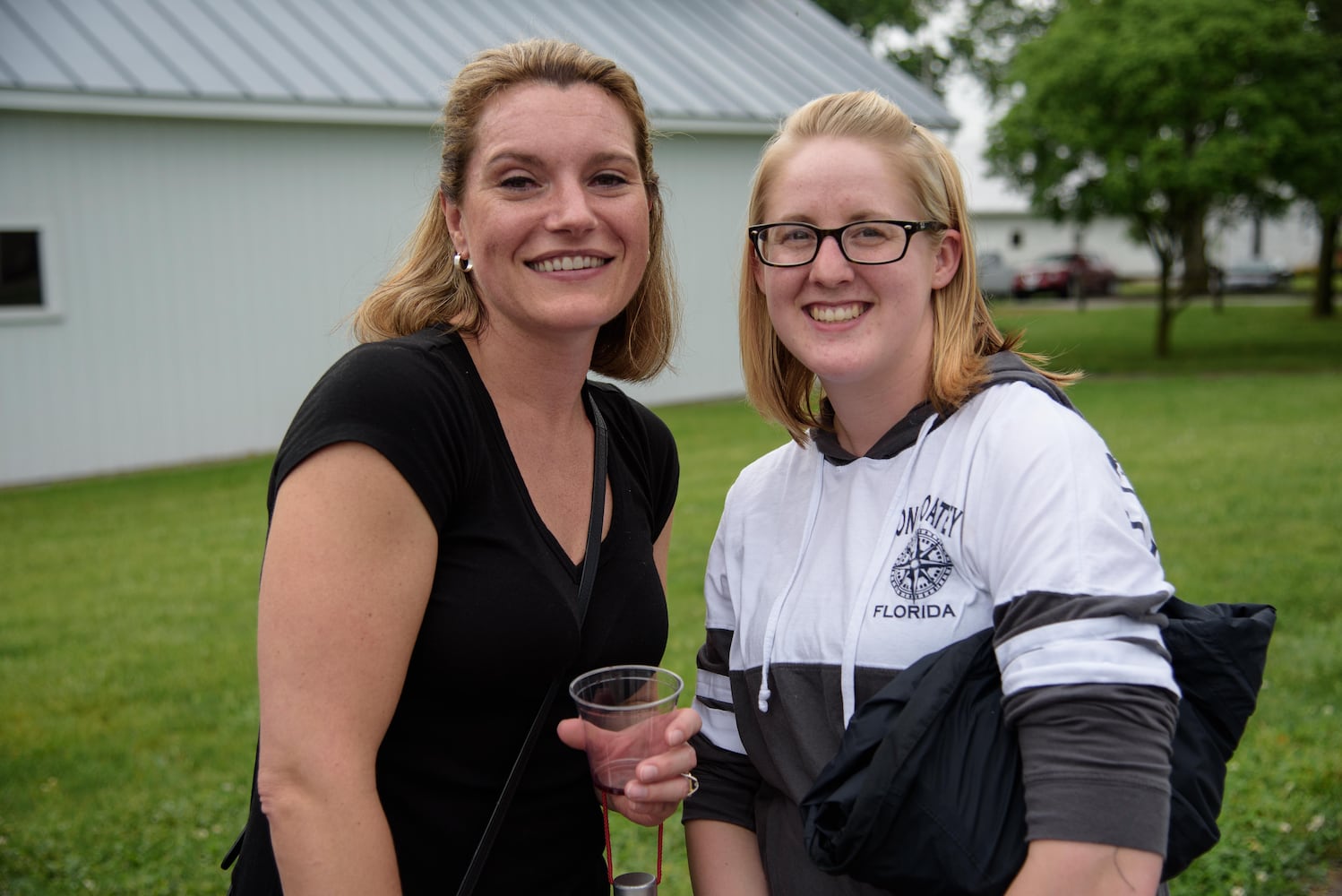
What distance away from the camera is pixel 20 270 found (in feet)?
44.8

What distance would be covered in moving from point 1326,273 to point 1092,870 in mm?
33259

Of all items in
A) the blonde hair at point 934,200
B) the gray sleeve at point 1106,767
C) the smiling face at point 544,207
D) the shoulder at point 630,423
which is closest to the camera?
the gray sleeve at point 1106,767

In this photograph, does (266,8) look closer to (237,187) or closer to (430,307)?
(237,187)

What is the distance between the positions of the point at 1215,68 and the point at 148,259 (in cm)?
1608

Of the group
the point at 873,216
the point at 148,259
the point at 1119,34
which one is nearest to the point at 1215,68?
the point at 1119,34

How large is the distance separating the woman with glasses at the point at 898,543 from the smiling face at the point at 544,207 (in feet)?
1.07

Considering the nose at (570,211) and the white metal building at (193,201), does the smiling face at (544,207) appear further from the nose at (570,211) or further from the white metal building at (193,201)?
the white metal building at (193,201)

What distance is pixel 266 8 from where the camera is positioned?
16.3 meters

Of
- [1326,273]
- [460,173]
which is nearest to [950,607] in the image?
[460,173]

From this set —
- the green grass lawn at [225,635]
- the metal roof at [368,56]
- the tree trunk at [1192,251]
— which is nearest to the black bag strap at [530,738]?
the green grass lawn at [225,635]

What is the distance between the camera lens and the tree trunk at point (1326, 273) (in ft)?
96.4

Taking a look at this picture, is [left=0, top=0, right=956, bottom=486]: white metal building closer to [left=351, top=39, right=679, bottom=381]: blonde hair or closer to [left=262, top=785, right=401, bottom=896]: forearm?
[left=351, top=39, right=679, bottom=381]: blonde hair

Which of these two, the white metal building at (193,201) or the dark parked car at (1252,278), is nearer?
the white metal building at (193,201)

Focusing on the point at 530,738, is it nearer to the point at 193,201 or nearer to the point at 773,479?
the point at 773,479
